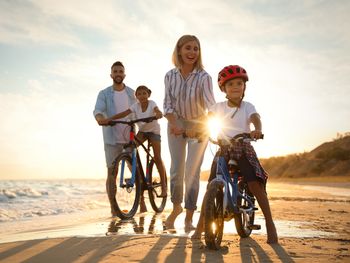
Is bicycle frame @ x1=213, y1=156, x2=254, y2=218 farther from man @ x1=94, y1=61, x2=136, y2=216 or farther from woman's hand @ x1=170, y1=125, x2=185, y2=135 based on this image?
man @ x1=94, y1=61, x2=136, y2=216

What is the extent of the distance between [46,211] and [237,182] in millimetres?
7162

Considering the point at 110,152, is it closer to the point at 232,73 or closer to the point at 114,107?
the point at 114,107

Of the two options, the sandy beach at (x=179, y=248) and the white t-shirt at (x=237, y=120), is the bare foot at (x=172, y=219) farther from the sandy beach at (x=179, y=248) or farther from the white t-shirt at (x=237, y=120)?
the white t-shirt at (x=237, y=120)

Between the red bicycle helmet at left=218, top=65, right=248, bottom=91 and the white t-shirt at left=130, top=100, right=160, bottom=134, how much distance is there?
9.96 ft

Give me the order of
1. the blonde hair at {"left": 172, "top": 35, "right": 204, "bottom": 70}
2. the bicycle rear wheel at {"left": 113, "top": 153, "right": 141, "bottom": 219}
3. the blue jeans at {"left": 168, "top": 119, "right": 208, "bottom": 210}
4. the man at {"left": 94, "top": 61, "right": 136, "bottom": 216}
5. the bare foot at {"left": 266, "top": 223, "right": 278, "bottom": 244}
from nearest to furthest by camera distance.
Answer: the bare foot at {"left": 266, "top": 223, "right": 278, "bottom": 244} → the blue jeans at {"left": 168, "top": 119, "right": 208, "bottom": 210} → the blonde hair at {"left": 172, "top": 35, "right": 204, "bottom": 70} → the bicycle rear wheel at {"left": 113, "top": 153, "right": 141, "bottom": 219} → the man at {"left": 94, "top": 61, "right": 136, "bottom": 216}

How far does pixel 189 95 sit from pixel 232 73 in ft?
3.51

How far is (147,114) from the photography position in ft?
23.9

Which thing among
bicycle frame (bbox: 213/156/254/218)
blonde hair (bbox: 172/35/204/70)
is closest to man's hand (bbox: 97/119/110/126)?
blonde hair (bbox: 172/35/204/70)

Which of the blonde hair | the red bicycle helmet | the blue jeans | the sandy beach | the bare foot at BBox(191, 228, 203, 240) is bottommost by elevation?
the sandy beach

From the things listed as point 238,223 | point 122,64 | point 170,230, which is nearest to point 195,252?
point 238,223

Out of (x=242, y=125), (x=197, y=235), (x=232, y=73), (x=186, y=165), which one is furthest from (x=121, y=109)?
(x=197, y=235)

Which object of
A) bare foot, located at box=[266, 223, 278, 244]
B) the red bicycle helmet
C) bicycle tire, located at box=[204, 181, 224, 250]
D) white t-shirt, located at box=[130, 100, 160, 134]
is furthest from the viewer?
white t-shirt, located at box=[130, 100, 160, 134]

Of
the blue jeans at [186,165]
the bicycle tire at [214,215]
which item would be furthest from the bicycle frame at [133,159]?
the bicycle tire at [214,215]

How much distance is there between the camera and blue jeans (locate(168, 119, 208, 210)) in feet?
17.1
